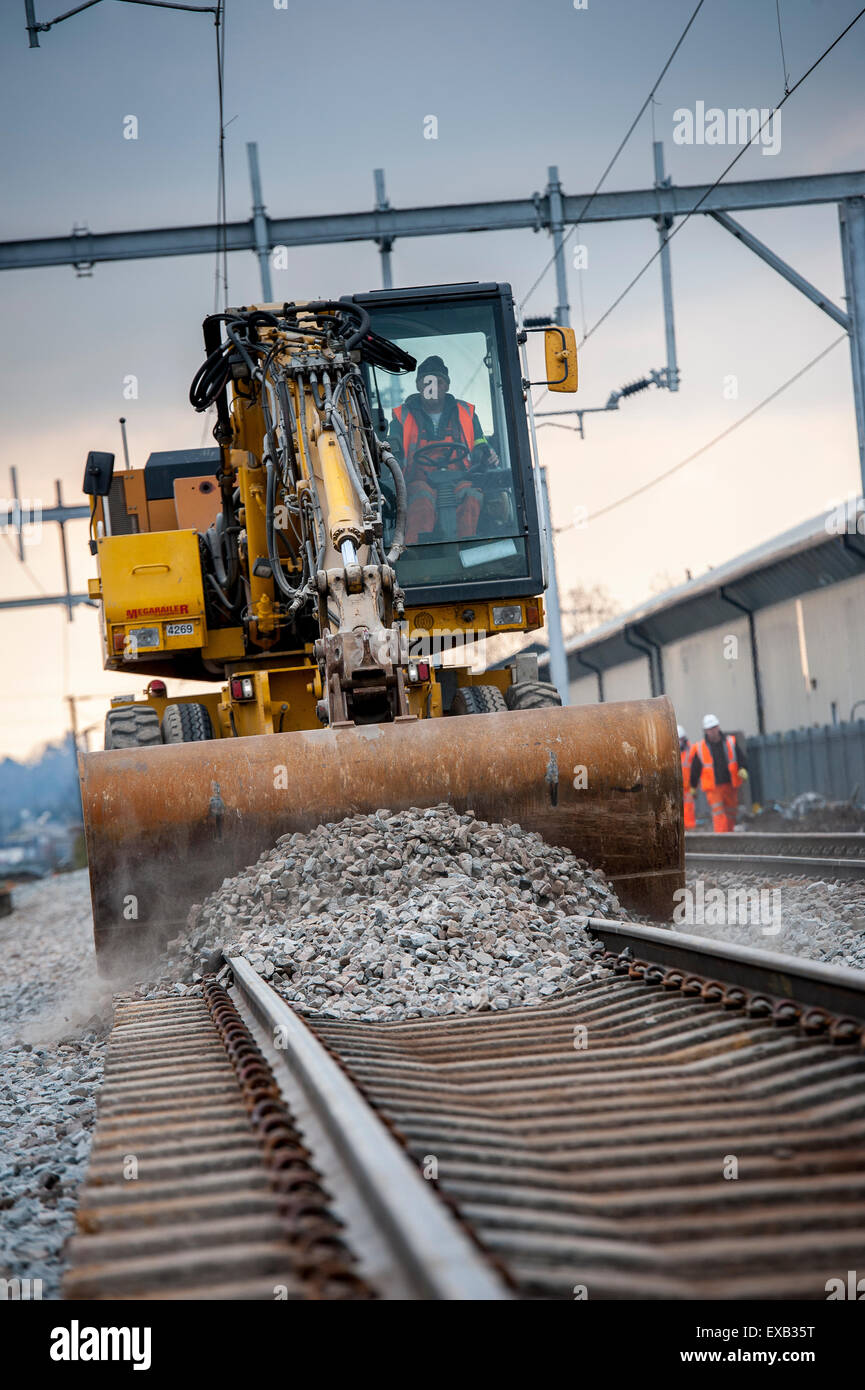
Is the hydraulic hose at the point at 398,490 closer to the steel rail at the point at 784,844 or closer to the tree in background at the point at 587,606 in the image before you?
the steel rail at the point at 784,844

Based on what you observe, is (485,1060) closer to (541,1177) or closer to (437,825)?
(541,1177)

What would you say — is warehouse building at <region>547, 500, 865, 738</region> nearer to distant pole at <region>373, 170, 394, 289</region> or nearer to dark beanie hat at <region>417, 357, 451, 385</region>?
distant pole at <region>373, 170, 394, 289</region>

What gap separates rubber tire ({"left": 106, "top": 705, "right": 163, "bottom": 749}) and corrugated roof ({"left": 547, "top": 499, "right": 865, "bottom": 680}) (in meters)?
11.4

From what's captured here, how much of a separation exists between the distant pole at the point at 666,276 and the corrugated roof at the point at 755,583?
3.23 metres

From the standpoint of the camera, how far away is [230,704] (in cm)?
879

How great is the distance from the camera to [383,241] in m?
17.4

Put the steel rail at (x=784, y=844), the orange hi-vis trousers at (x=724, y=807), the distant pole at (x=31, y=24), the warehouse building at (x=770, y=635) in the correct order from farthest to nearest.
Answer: the warehouse building at (x=770, y=635) → the orange hi-vis trousers at (x=724, y=807) → the steel rail at (x=784, y=844) → the distant pole at (x=31, y=24)

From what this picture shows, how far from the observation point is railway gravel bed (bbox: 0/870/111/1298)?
11.3 feet

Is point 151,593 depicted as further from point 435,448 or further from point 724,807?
point 724,807

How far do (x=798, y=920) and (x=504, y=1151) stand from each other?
5.42 metres

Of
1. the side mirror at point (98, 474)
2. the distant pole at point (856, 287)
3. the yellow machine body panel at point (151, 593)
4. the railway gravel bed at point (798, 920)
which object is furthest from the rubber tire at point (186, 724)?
the distant pole at point (856, 287)

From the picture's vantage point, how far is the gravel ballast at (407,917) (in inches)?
210
